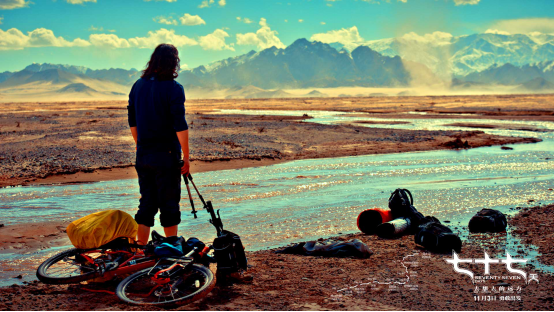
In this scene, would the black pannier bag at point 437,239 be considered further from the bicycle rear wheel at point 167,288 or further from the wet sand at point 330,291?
the bicycle rear wheel at point 167,288

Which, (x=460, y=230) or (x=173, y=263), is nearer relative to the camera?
(x=173, y=263)

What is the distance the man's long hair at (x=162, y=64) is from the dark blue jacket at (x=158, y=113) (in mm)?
75

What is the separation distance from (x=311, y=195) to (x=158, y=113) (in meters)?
6.74

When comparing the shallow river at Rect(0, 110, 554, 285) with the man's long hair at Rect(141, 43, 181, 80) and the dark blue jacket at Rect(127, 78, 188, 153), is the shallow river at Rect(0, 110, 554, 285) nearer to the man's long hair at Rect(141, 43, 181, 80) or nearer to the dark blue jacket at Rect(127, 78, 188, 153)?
the dark blue jacket at Rect(127, 78, 188, 153)

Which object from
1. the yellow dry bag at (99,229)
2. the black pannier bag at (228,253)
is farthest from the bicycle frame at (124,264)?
the black pannier bag at (228,253)

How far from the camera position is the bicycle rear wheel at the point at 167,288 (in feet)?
15.3

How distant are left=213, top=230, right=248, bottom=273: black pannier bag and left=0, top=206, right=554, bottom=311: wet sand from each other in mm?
191

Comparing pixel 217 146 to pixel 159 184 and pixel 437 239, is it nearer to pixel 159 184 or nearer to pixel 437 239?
pixel 437 239

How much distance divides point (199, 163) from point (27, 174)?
5641 millimetres

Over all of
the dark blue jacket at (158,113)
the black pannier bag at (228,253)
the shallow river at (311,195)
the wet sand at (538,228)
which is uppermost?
the dark blue jacket at (158,113)

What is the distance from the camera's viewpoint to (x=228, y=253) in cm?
535

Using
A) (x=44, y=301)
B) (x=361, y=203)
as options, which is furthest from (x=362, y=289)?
(x=361, y=203)

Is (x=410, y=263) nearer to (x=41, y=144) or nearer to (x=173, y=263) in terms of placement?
(x=173, y=263)

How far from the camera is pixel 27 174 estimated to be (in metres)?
14.3
